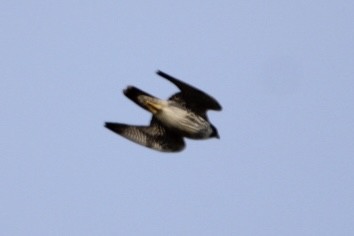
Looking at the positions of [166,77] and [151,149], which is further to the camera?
[151,149]

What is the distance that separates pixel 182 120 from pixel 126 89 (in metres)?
1.48

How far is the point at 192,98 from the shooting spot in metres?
22.3

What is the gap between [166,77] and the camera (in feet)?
70.7

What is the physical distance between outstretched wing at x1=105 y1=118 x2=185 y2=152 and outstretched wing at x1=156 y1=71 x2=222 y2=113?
960 mm

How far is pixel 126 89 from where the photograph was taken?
2231cm

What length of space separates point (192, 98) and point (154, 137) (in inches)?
61.9

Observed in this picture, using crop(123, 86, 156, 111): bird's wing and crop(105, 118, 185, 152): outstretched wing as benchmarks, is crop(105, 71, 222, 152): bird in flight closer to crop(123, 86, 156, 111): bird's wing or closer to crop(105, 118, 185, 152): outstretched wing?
crop(123, 86, 156, 111): bird's wing

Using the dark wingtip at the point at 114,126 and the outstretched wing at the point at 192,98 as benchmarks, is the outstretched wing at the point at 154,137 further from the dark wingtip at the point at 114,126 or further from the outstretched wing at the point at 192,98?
the outstretched wing at the point at 192,98

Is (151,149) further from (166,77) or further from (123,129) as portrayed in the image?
(166,77)

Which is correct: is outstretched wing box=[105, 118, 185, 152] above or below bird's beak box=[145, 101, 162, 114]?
below

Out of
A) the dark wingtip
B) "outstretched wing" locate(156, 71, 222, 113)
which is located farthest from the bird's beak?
the dark wingtip

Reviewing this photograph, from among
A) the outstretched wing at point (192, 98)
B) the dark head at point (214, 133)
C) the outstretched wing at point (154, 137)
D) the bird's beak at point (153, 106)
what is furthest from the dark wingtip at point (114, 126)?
the dark head at point (214, 133)

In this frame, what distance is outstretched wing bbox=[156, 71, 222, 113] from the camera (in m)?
Answer: 21.8

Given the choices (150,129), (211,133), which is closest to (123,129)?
(150,129)
